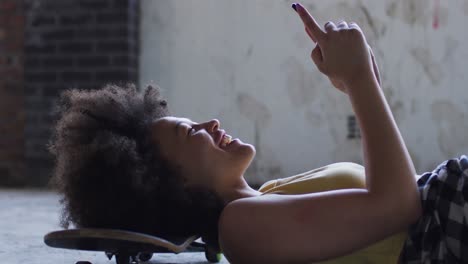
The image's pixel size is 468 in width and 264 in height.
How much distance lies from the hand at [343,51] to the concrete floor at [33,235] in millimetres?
911

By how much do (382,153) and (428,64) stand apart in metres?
2.70

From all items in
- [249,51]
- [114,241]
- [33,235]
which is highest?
[249,51]

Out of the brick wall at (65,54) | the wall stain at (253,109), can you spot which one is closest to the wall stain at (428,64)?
the wall stain at (253,109)

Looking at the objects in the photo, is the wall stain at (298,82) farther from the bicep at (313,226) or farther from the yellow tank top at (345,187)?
the bicep at (313,226)

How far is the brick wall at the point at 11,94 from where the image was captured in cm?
407

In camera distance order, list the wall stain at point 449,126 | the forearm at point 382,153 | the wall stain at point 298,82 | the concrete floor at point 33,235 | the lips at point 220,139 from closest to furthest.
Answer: the forearm at point 382,153 < the lips at point 220,139 < the concrete floor at point 33,235 < the wall stain at point 449,126 < the wall stain at point 298,82

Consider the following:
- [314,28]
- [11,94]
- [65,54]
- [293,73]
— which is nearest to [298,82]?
[293,73]

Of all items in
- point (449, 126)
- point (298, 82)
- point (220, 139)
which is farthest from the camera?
point (298, 82)

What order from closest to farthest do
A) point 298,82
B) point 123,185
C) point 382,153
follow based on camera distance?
point 382,153 → point 123,185 → point 298,82

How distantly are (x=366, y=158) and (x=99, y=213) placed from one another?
1.83 ft

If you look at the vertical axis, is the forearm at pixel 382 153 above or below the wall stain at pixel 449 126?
above

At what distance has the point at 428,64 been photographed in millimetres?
3664

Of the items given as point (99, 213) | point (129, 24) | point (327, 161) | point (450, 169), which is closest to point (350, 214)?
point (450, 169)

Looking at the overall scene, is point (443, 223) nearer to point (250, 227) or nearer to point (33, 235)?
point (250, 227)
